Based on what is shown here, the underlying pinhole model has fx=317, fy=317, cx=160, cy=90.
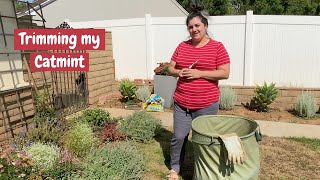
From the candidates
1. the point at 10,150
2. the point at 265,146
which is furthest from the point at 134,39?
the point at 10,150

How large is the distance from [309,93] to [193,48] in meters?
5.04

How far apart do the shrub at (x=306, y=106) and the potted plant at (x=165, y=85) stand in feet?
9.50

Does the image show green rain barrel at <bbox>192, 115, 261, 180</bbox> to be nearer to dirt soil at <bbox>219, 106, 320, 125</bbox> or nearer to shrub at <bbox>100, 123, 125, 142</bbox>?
shrub at <bbox>100, 123, 125, 142</bbox>

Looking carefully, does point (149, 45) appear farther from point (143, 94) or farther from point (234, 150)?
point (234, 150)

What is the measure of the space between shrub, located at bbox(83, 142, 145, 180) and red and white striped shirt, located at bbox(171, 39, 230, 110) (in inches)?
39.7

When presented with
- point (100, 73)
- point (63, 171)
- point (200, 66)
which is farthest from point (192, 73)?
point (100, 73)

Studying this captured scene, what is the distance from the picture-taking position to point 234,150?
2812 mm

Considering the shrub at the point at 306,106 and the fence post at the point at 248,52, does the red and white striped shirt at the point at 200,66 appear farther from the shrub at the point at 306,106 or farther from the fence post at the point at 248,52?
the fence post at the point at 248,52

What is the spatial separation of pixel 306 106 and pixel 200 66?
4395 mm

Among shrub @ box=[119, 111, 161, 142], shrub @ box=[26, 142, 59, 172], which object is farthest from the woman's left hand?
shrub @ box=[119, 111, 161, 142]

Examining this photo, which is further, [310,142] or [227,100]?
[227,100]

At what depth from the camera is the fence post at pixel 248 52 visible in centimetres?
806

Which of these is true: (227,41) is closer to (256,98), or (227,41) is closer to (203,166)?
(256,98)

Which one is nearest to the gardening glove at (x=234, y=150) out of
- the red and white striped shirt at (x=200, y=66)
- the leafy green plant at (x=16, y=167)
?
the red and white striped shirt at (x=200, y=66)
